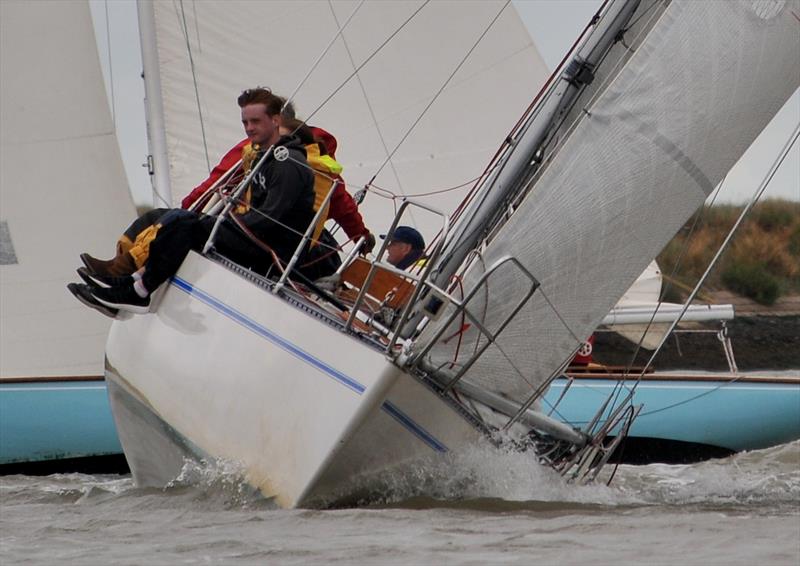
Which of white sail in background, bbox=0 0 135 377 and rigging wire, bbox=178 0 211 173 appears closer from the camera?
white sail in background, bbox=0 0 135 377

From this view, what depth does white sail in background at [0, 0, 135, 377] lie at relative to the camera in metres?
11.0

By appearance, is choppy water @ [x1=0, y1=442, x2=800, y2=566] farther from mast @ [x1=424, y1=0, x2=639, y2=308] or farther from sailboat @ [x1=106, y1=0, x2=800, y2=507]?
mast @ [x1=424, y1=0, x2=639, y2=308]

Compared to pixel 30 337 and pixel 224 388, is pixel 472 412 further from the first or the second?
pixel 30 337

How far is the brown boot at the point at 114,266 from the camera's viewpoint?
6996mm

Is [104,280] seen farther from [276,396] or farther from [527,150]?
[527,150]

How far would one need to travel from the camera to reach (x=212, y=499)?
21.6ft

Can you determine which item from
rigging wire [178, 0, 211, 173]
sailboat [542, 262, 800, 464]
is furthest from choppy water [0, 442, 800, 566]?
rigging wire [178, 0, 211, 173]

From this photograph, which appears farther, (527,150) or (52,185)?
(52,185)

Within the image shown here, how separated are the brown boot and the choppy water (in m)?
0.84

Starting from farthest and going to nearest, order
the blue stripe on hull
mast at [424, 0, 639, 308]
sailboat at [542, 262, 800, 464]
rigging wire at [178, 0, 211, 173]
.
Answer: rigging wire at [178, 0, 211, 173] < sailboat at [542, 262, 800, 464] < mast at [424, 0, 639, 308] < the blue stripe on hull

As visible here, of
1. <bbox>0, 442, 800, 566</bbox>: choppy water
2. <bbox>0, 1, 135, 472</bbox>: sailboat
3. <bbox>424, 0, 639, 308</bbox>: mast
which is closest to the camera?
<bbox>0, 442, 800, 566</bbox>: choppy water

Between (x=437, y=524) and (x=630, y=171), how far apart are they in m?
1.54

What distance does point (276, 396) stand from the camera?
250 inches

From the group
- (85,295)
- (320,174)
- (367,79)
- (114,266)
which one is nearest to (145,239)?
(114,266)
